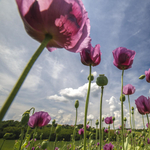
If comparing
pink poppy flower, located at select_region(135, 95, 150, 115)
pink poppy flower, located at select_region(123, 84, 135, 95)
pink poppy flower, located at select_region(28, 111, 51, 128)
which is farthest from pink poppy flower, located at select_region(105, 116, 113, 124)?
pink poppy flower, located at select_region(28, 111, 51, 128)

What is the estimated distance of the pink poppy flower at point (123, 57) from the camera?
4.51ft

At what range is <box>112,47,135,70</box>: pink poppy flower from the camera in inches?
54.1

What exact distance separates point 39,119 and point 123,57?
1.62 meters

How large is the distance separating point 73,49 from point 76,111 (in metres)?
1.30

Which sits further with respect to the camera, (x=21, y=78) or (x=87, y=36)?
(x=87, y=36)

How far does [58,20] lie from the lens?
49cm

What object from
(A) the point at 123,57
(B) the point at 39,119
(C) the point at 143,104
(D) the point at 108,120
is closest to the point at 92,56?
(A) the point at 123,57

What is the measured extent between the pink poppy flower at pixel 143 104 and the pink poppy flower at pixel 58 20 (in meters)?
1.58

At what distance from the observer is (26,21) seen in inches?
18.9

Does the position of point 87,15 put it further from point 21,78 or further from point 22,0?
point 21,78

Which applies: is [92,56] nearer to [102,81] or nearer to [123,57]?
[102,81]

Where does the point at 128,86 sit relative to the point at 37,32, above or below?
above

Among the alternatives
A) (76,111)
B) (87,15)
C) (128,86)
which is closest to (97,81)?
(87,15)

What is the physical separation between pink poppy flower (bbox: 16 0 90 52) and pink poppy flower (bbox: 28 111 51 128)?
164cm
